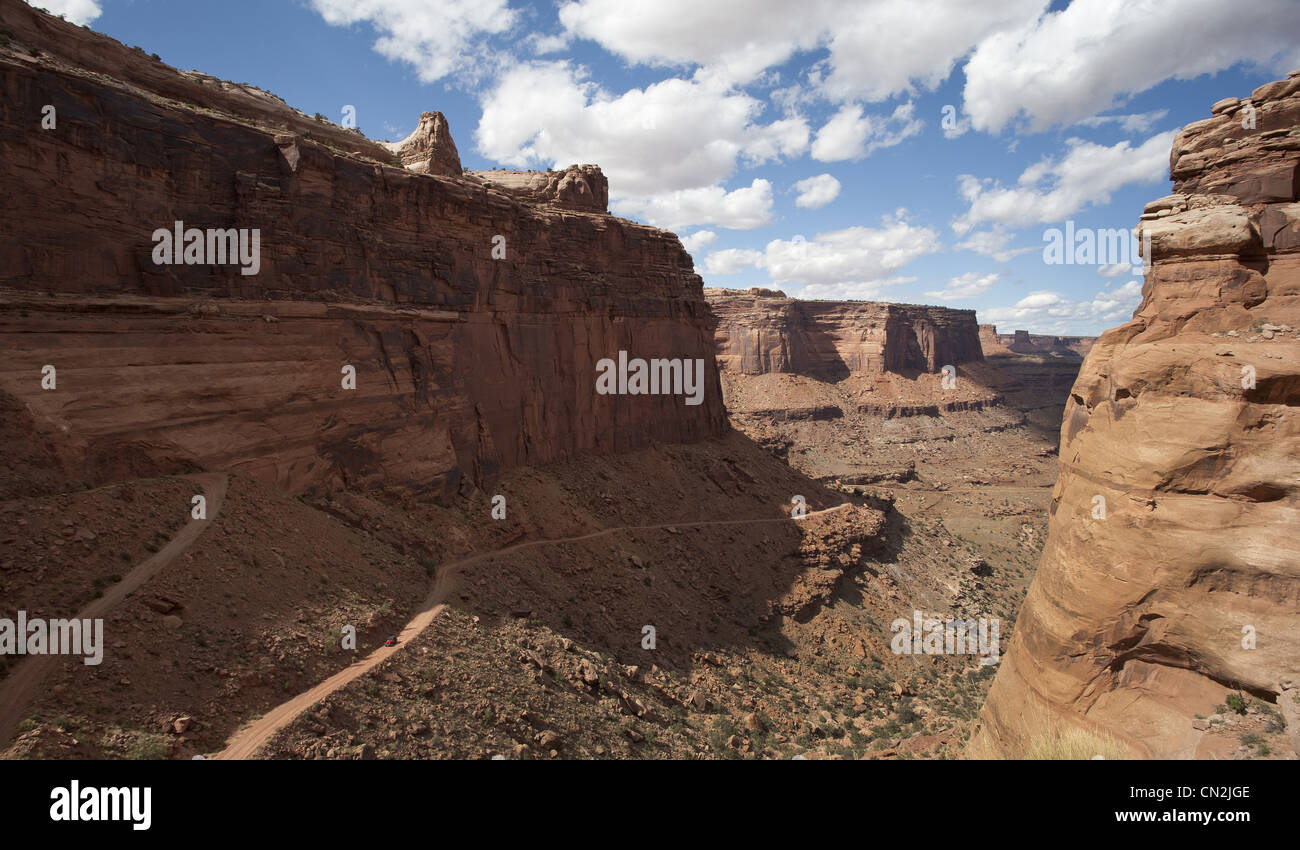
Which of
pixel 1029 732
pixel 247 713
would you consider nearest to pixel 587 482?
pixel 247 713

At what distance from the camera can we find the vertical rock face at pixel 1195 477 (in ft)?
→ 30.2

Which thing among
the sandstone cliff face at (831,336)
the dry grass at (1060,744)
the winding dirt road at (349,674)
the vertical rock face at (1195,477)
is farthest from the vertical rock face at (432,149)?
the sandstone cliff face at (831,336)

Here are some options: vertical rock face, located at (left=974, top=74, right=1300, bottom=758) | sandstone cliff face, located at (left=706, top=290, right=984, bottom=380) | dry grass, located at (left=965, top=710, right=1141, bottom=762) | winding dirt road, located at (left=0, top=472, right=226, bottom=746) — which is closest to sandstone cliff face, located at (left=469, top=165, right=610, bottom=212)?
winding dirt road, located at (left=0, top=472, right=226, bottom=746)

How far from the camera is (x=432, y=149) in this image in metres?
36.2

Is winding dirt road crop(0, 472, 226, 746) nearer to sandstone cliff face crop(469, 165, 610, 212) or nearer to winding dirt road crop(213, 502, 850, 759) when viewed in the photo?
winding dirt road crop(213, 502, 850, 759)

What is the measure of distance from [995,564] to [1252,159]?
44.5 metres

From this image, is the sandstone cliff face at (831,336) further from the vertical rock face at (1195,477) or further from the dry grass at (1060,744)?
the dry grass at (1060,744)

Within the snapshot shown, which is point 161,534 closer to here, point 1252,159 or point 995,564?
point 1252,159

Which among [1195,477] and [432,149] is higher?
[432,149]

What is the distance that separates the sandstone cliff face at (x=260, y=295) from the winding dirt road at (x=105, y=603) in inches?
55.6

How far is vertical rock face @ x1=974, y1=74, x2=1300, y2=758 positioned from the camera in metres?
9.20

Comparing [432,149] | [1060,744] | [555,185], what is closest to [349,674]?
[1060,744]

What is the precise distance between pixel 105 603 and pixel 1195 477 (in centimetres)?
2201

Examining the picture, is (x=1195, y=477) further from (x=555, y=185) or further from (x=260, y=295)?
(x=555, y=185)
